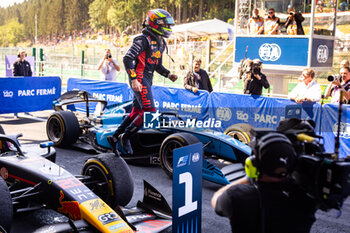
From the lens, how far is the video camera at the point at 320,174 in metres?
2.04

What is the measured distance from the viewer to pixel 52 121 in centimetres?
779

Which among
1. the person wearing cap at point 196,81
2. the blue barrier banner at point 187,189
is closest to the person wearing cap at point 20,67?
the person wearing cap at point 196,81

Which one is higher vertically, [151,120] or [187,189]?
[151,120]

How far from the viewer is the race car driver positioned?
20.8 feet

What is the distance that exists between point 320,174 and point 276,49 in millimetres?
11184

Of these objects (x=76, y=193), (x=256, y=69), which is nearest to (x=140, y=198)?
(x=76, y=193)

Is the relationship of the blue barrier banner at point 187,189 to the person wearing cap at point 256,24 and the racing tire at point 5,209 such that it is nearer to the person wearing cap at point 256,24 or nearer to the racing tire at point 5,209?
the racing tire at point 5,209

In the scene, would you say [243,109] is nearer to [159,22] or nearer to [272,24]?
[159,22]

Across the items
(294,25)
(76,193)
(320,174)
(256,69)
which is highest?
(294,25)

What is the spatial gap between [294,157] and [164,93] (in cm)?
839

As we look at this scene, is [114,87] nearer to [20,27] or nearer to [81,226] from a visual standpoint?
[81,226]

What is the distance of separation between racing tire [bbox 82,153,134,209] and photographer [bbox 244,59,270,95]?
4.96m

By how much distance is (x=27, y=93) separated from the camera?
1142cm

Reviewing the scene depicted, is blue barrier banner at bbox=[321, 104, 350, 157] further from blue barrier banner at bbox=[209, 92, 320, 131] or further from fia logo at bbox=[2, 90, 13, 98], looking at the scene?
fia logo at bbox=[2, 90, 13, 98]
